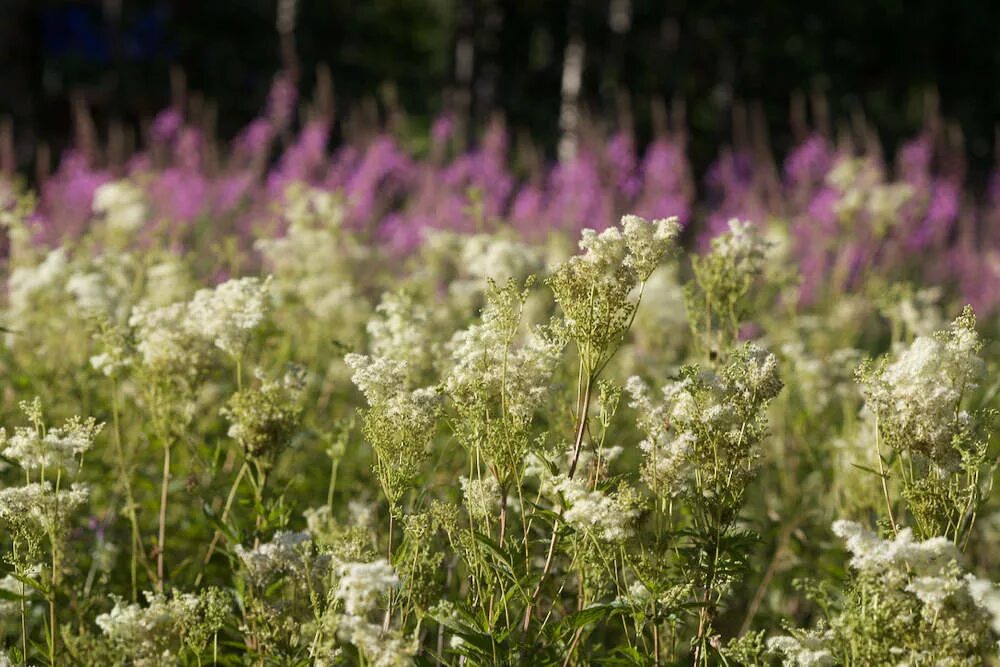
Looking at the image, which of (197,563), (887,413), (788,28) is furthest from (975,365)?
(788,28)

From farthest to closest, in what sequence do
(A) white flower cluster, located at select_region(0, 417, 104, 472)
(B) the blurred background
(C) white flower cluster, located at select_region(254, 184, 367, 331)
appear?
1. (B) the blurred background
2. (C) white flower cluster, located at select_region(254, 184, 367, 331)
3. (A) white flower cluster, located at select_region(0, 417, 104, 472)

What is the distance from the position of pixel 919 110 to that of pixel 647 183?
1692 cm

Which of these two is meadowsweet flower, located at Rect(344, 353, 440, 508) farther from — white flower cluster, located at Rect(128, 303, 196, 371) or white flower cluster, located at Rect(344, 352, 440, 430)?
white flower cluster, located at Rect(128, 303, 196, 371)

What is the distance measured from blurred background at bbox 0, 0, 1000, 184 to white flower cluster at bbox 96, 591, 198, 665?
1451 centimetres

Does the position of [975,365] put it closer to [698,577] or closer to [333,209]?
[698,577]

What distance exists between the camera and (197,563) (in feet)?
11.3

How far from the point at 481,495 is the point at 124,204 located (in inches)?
144

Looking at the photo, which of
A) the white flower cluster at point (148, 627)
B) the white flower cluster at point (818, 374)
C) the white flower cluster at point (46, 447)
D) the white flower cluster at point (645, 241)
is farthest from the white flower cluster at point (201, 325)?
the white flower cluster at point (818, 374)

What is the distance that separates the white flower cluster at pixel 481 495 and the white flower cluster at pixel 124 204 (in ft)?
10.3

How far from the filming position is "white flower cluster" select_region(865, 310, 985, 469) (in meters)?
2.21

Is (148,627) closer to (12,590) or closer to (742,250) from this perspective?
(12,590)

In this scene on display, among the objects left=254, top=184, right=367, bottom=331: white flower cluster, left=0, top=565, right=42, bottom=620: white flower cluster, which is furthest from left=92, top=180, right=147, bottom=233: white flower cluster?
left=0, top=565, right=42, bottom=620: white flower cluster

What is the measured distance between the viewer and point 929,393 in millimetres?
2209

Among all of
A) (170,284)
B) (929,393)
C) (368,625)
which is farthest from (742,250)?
(170,284)
